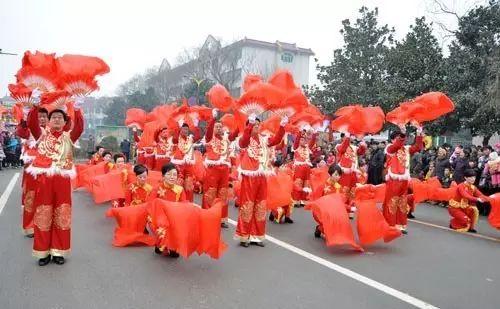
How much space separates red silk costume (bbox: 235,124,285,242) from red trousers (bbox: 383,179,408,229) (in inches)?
104

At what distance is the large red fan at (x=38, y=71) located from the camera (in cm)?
528

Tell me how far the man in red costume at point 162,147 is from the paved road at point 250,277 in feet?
15.7

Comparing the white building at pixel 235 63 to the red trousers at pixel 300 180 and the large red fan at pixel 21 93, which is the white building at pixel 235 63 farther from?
the large red fan at pixel 21 93

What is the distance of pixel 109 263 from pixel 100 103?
63728mm

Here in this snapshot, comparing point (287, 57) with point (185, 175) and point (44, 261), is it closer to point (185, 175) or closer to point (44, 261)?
point (185, 175)

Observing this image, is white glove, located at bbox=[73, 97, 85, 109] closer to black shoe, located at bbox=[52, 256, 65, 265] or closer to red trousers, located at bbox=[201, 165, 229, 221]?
black shoe, located at bbox=[52, 256, 65, 265]

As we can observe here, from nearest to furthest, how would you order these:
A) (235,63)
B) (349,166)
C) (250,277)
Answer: (250,277)
(349,166)
(235,63)

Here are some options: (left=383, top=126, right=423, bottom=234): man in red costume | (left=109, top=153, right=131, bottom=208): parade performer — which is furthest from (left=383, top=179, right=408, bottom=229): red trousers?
(left=109, top=153, right=131, bottom=208): parade performer

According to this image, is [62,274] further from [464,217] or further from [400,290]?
[464,217]

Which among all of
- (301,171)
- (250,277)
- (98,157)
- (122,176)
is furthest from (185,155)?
(250,277)

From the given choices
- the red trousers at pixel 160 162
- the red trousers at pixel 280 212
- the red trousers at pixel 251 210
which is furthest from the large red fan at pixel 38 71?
the red trousers at pixel 160 162

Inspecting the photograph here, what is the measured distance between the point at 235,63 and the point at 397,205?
94.3ft

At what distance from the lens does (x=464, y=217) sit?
8.86m

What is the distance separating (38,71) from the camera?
17.4ft
